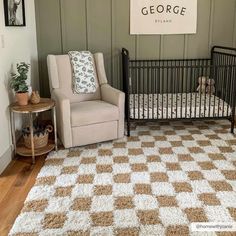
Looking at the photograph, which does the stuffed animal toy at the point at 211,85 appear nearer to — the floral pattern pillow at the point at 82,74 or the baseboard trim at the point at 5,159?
the floral pattern pillow at the point at 82,74

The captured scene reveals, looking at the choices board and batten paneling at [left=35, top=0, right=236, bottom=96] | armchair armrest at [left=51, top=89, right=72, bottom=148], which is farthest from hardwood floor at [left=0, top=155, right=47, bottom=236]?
board and batten paneling at [left=35, top=0, right=236, bottom=96]

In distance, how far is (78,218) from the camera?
80.7 inches

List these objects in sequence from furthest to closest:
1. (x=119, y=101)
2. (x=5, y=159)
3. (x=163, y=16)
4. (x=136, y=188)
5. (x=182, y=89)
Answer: (x=182, y=89), (x=163, y=16), (x=119, y=101), (x=5, y=159), (x=136, y=188)

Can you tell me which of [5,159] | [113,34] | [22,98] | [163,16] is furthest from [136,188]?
[163,16]

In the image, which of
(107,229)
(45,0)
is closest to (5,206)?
(107,229)

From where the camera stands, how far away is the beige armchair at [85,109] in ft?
10.2

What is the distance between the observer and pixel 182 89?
4.24 m

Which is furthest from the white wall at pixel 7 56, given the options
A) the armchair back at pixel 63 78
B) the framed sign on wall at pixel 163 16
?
the framed sign on wall at pixel 163 16

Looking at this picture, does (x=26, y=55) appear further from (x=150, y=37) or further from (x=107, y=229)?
(x=107, y=229)

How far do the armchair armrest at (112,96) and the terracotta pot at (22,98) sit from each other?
0.94 m

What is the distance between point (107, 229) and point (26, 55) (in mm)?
2355

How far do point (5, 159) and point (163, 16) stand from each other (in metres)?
2.61

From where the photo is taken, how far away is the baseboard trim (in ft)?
9.03

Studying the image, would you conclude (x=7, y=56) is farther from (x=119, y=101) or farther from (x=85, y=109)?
(x=119, y=101)
